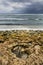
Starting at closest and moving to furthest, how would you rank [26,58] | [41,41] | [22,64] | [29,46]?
[22,64], [26,58], [29,46], [41,41]

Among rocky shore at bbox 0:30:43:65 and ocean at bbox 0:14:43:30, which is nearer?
rocky shore at bbox 0:30:43:65

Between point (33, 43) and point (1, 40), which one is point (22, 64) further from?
point (1, 40)

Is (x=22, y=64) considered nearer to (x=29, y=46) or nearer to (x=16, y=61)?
(x=16, y=61)

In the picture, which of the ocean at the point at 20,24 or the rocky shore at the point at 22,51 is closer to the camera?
the rocky shore at the point at 22,51

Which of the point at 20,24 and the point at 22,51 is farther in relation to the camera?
the point at 20,24

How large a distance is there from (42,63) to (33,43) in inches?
60.3

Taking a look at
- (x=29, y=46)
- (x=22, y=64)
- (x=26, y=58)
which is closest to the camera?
(x=22, y=64)

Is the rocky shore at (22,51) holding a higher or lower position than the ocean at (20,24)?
higher

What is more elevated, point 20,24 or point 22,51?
point 22,51

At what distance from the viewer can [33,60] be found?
20.0 ft

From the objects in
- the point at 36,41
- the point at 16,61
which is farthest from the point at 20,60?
the point at 36,41

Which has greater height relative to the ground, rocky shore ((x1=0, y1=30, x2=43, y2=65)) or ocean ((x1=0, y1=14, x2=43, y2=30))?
rocky shore ((x1=0, y1=30, x2=43, y2=65))

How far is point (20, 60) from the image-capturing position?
A: 614cm

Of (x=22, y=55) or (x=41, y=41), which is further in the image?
(x=41, y=41)
